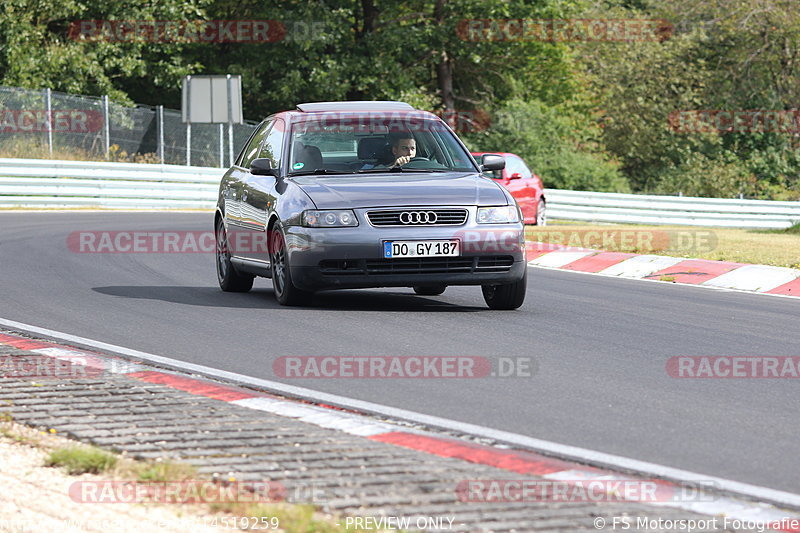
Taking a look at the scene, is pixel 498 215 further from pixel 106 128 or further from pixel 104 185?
pixel 106 128

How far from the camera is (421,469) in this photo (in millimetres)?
5238

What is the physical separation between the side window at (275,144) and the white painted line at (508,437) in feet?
11.4

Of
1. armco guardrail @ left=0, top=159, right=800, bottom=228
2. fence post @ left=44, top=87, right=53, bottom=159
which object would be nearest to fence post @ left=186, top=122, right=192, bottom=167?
armco guardrail @ left=0, top=159, right=800, bottom=228

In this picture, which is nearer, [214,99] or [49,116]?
[49,116]

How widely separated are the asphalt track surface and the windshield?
3.78 feet

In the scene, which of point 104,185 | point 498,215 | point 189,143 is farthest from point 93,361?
point 189,143

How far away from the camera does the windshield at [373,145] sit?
11.3 m

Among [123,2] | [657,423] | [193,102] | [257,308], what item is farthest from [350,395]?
[123,2]

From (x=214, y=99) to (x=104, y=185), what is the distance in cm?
665

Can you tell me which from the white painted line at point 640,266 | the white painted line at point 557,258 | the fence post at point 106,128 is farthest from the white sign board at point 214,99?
the white painted line at point 640,266

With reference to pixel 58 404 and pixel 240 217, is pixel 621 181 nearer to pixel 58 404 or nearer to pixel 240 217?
pixel 240 217

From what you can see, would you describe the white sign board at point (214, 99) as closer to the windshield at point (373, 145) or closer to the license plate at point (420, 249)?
the windshield at point (373, 145)

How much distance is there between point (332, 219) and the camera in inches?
408

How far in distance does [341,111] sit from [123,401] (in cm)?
564
